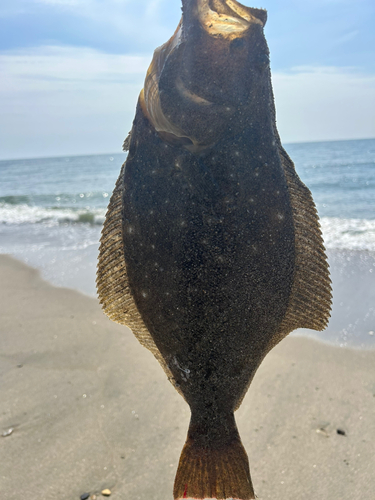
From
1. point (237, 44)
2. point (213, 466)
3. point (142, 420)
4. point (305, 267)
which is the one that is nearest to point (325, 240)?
point (142, 420)

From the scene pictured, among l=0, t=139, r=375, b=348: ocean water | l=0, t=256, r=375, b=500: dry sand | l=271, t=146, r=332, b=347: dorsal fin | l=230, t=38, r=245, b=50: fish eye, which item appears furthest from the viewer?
l=0, t=139, r=375, b=348: ocean water

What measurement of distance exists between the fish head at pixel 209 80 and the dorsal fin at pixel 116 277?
0.34 metres

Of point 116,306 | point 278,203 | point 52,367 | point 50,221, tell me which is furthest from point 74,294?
point 50,221

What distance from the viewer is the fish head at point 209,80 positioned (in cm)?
165

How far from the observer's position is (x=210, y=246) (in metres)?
1.71

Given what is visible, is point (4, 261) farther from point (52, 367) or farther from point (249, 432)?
point (249, 432)

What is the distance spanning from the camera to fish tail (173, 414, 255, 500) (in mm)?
1817

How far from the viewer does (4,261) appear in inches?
311

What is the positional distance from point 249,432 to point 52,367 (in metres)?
1.97

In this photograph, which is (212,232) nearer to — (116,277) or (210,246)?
(210,246)

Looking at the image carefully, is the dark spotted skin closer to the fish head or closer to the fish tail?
the fish head

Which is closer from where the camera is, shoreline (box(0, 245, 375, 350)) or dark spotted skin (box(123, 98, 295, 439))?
dark spotted skin (box(123, 98, 295, 439))

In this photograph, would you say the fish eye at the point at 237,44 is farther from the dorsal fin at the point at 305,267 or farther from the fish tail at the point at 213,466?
the fish tail at the point at 213,466

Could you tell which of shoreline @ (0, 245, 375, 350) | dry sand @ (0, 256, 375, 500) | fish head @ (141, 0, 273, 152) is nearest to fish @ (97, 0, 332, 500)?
fish head @ (141, 0, 273, 152)
